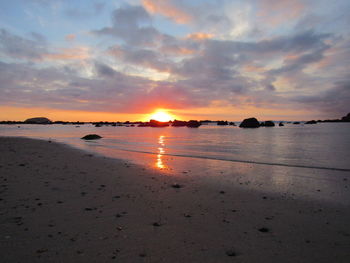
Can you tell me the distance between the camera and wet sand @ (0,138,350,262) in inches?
181

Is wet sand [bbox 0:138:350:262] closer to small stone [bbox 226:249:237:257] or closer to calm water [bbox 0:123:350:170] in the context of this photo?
small stone [bbox 226:249:237:257]

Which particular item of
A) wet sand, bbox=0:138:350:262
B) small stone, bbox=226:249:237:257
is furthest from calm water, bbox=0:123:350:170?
small stone, bbox=226:249:237:257

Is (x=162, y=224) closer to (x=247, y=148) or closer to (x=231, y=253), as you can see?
(x=231, y=253)

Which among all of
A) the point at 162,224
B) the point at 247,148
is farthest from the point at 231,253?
the point at 247,148

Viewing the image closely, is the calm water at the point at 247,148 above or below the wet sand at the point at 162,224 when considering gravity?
below

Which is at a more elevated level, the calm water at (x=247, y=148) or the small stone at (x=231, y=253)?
the small stone at (x=231, y=253)

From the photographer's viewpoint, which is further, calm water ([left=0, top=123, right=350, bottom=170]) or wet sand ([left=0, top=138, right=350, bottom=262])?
calm water ([left=0, top=123, right=350, bottom=170])

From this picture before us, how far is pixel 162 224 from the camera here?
19.7 ft

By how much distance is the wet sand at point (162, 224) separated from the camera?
4.60m

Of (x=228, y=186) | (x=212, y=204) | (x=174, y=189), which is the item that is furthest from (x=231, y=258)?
(x=228, y=186)

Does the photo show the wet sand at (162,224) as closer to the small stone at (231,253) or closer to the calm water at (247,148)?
the small stone at (231,253)

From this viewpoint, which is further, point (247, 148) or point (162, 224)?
point (247, 148)

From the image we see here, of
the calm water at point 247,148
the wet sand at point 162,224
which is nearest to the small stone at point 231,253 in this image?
the wet sand at point 162,224

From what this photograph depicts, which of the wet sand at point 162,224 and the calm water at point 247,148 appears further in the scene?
the calm water at point 247,148
